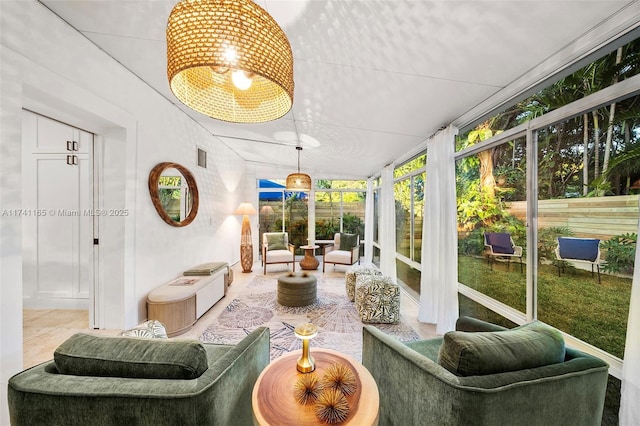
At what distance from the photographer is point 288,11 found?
1.45m

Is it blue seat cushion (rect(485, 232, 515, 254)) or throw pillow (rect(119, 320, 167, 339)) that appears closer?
throw pillow (rect(119, 320, 167, 339))

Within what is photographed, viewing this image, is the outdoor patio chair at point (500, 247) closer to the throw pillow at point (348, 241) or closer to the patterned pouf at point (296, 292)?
the patterned pouf at point (296, 292)

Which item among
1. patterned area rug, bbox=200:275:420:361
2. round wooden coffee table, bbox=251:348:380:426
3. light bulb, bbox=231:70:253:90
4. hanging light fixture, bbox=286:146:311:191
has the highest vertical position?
light bulb, bbox=231:70:253:90

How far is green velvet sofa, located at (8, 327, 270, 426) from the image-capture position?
0.86 meters

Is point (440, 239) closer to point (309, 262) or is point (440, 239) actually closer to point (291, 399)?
point (291, 399)

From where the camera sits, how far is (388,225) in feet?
15.6

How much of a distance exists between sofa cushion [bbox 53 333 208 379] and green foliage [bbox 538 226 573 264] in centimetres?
242

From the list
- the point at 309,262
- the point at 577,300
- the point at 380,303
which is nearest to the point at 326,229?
the point at 309,262

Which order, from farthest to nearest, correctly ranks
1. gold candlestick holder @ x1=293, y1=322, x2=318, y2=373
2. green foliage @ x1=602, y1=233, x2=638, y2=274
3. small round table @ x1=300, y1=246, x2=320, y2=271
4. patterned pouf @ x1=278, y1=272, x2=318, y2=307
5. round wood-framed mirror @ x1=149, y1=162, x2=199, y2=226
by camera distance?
small round table @ x1=300, y1=246, x2=320, y2=271, patterned pouf @ x1=278, y1=272, x2=318, y2=307, round wood-framed mirror @ x1=149, y1=162, x2=199, y2=226, green foliage @ x1=602, y1=233, x2=638, y2=274, gold candlestick holder @ x1=293, y1=322, x2=318, y2=373

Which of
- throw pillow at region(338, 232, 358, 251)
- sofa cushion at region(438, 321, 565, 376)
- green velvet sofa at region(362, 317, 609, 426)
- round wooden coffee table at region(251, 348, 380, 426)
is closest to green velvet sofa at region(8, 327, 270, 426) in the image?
round wooden coffee table at region(251, 348, 380, 426)

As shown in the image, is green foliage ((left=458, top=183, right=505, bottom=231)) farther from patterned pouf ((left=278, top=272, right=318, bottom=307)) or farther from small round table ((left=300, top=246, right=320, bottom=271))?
small round table ((left=300, top=246, right=320, bottom=271))

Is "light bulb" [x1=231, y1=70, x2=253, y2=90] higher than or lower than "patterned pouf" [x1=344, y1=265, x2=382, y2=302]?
higher

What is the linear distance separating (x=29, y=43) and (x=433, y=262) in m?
3.95

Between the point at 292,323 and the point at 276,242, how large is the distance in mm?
2732
